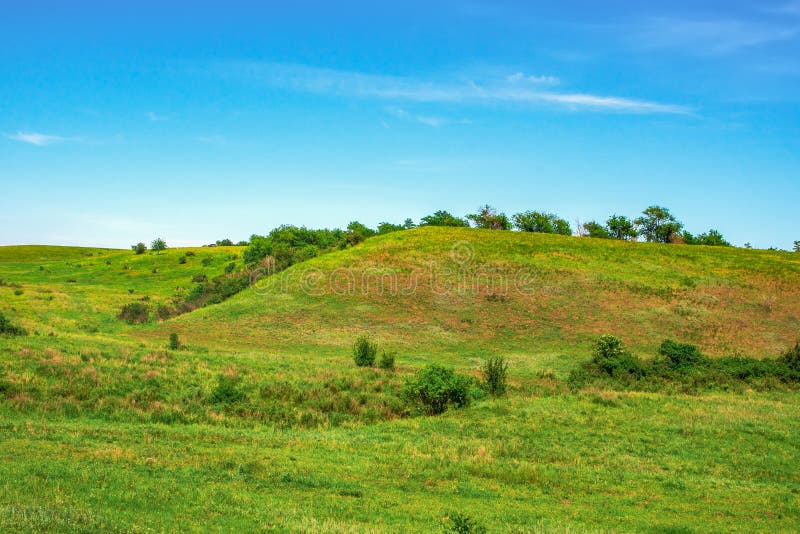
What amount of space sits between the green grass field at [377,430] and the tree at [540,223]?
4030cm

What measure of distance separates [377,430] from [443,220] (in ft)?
287

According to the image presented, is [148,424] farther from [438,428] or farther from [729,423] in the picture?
[729,423]

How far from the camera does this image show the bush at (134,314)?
62531mm

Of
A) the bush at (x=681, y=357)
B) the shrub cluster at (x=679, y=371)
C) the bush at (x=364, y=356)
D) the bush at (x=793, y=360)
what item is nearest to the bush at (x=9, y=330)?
the bush at (x=364, y=356)

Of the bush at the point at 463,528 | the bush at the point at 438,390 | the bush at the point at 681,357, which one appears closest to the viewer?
the bush at the point at 463,528

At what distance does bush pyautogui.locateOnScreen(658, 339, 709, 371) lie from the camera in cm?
3595

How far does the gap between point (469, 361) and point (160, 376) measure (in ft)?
83.8

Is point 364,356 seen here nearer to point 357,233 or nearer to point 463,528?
point 463,528

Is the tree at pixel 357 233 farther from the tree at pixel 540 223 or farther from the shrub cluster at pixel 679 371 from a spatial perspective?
the shrub cluster at pixel 679 371

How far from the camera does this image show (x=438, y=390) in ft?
A: 83.3


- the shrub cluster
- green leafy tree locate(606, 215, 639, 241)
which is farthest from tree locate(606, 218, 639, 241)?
the shrub cluster

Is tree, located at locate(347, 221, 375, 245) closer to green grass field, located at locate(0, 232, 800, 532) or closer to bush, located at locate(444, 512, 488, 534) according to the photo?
green grass field, located at locate(0, 232, 800, 532)

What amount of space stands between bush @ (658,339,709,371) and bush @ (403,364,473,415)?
1687 centimetres

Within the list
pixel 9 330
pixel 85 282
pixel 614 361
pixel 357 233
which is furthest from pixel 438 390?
pixel 85 282
